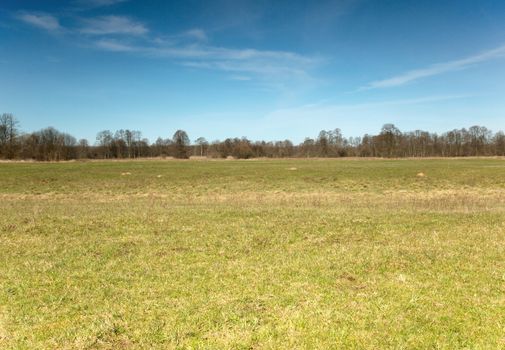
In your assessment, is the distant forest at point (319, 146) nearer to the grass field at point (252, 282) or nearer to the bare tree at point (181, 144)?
the bare tree at point (181, 144)

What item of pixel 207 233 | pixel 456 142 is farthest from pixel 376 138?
pixel 207 233

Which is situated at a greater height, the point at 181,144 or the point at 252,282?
the point at 181,144

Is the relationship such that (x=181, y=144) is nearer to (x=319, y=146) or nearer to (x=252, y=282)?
(x=319, y=146)

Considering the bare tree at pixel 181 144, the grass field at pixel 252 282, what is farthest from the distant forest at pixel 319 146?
the grass field at pixel 252 282

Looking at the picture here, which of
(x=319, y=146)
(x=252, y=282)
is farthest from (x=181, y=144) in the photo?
(x=252, y=282)

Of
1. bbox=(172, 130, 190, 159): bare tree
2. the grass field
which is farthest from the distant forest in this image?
the grass field

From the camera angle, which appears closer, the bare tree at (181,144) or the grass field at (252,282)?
the grass field at (252,282)

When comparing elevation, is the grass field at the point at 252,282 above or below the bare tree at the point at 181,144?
below

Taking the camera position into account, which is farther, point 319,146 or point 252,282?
point 319,146

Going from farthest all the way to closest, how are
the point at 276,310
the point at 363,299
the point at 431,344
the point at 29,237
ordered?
the point at 29,237 < the point at 363,299 < the point at 276,310 < the point at 431,344

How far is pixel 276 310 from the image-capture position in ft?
21.8

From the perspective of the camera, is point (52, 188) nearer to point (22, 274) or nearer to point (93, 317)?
point (22, 274)

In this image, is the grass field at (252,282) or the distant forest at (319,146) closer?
the grass field at (252,282)

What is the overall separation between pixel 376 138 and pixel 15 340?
168342 millimetres
